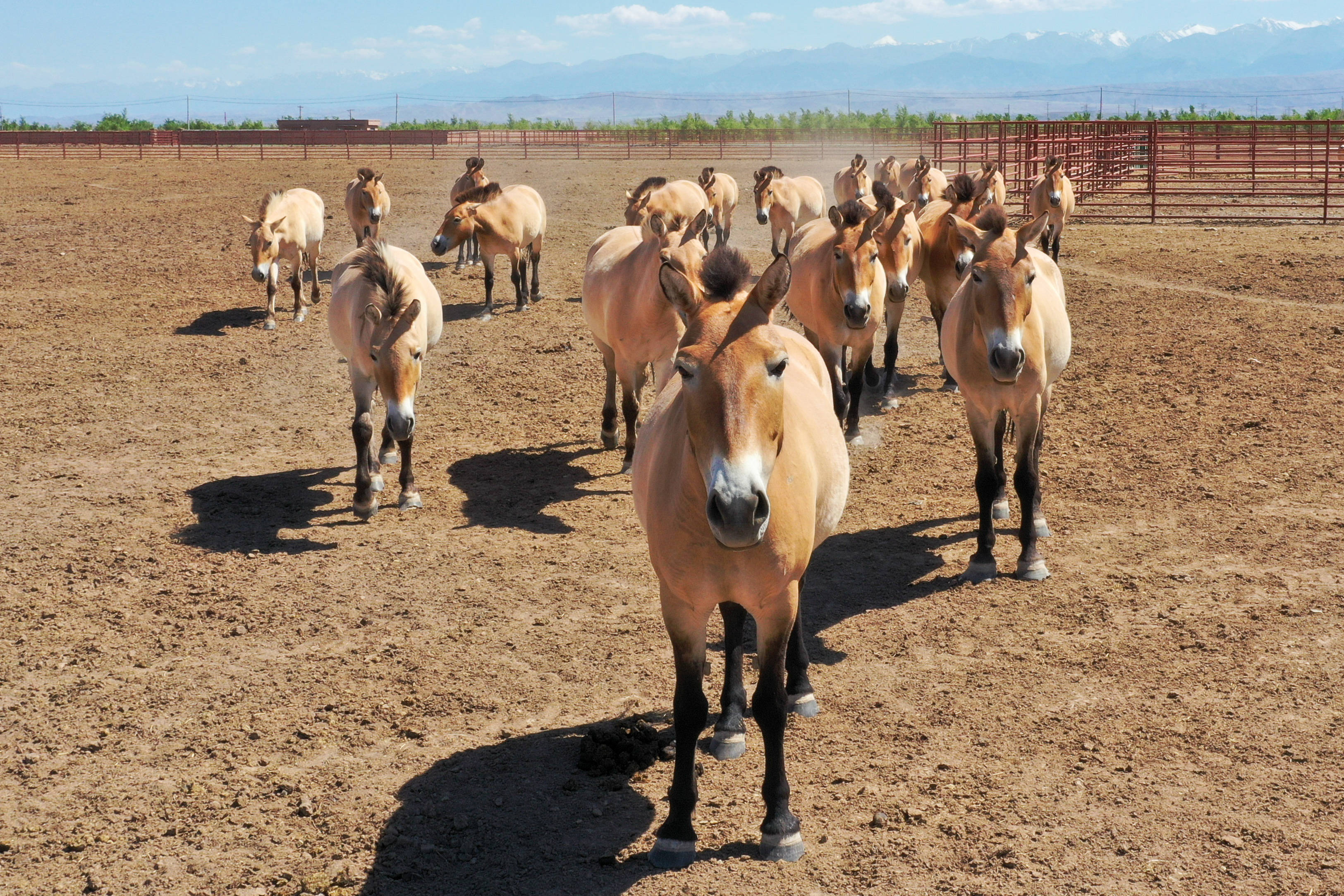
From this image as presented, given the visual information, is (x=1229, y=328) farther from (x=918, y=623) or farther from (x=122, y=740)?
(x=122, y=740)

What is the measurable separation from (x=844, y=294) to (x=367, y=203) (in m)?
11.5

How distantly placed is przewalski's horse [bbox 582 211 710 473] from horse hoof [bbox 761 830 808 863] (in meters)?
3.90

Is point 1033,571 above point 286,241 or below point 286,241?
below

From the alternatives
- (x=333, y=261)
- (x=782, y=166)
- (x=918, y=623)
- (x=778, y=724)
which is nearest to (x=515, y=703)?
(x=778, y=724)

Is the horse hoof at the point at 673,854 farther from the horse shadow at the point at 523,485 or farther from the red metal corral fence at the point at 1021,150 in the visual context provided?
the red metal corral fence at the point at 1021,150

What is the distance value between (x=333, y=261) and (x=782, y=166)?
26.9 meters

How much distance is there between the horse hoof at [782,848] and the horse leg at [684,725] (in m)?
0.27

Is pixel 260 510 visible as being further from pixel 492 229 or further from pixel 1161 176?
pixel 1161 176

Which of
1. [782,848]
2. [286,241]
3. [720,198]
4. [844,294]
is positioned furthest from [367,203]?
[782,848]

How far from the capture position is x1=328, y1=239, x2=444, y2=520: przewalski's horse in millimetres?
7363

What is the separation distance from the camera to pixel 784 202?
19016 mm

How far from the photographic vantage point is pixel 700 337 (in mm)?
3385

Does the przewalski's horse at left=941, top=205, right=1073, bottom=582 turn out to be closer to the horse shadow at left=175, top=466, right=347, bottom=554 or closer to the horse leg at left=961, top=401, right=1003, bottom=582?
the horse leg at left=961, top=401, right=1003, bottom=582

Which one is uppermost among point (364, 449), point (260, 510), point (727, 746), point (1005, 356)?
point (1005, 356)
